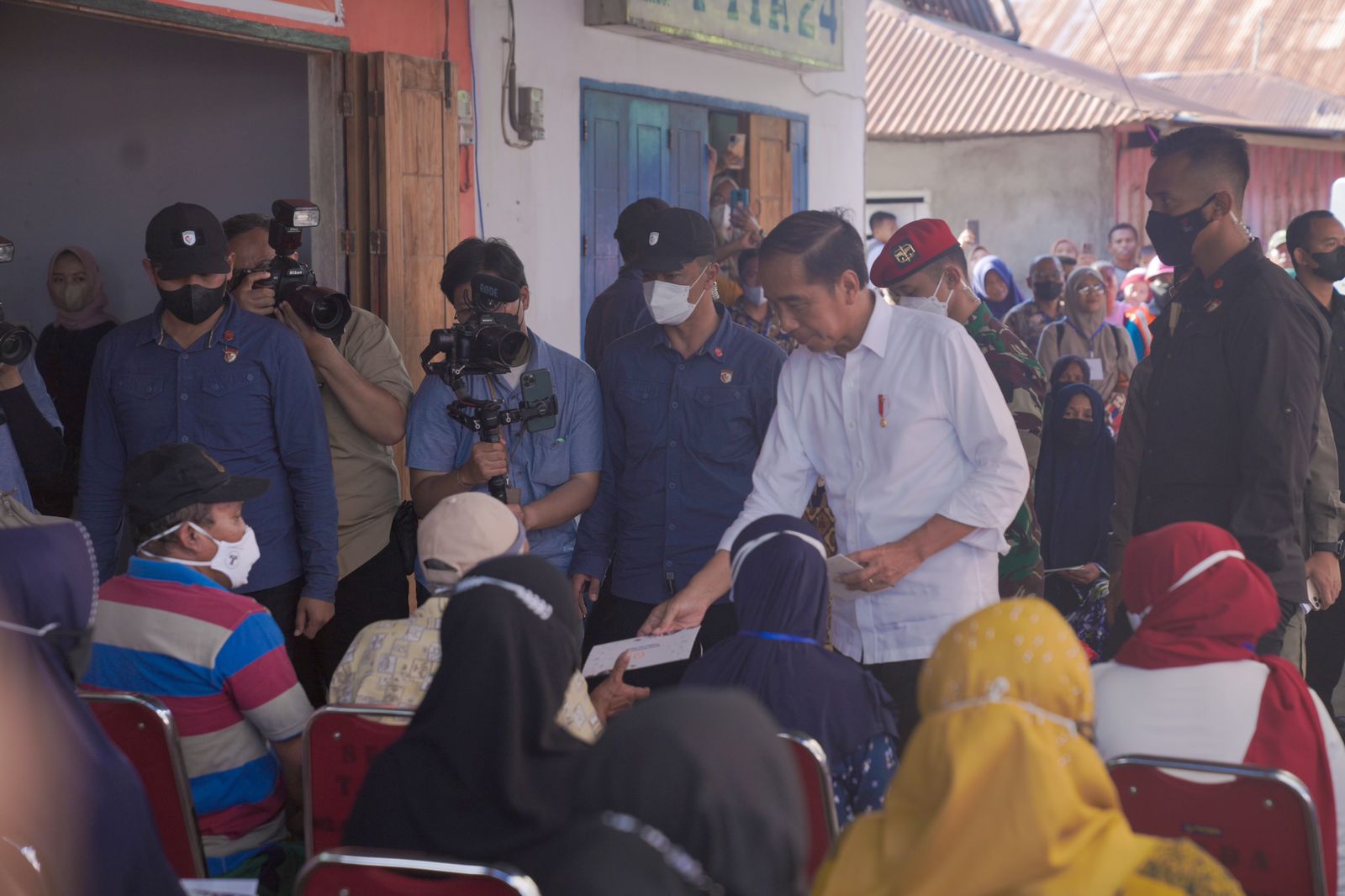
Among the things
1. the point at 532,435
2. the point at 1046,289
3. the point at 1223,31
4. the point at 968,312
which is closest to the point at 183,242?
the point at 532,435

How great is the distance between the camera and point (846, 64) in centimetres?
995

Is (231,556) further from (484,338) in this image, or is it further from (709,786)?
(709,786)

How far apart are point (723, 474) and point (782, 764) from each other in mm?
2603

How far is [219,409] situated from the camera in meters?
4.14

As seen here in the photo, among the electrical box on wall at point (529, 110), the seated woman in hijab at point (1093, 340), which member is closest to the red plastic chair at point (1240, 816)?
the electrical box on wall at point (529, 110)

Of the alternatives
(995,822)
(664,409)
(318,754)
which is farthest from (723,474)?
(995,822)

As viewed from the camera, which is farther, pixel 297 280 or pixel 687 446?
pixel 297 280

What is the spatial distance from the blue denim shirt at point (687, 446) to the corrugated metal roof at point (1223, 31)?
30720mm

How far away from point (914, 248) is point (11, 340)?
305 cm

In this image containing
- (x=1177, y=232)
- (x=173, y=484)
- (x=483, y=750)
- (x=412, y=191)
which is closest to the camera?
(x=483, y=750)

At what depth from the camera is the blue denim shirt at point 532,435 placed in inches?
167

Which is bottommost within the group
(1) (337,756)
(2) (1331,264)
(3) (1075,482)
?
(1) (337,756)

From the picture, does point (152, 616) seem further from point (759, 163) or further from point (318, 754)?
point (759, 163)

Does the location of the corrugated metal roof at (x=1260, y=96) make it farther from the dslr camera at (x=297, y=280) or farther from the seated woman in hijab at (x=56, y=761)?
the seated woman in hijab at (x=56, y=761)
